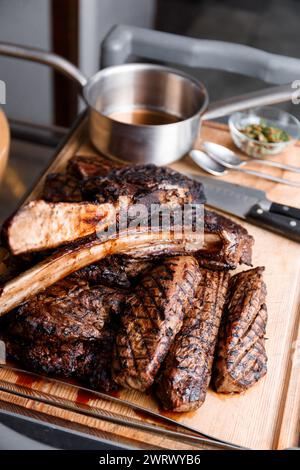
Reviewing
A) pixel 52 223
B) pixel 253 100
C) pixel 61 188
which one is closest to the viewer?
pixel 52 223

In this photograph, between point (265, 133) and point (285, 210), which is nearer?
point (285, 210)

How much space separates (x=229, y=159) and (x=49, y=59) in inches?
32.7

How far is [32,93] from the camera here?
165 inches

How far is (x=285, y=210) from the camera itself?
2070mm

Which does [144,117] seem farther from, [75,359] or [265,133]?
[75,359]

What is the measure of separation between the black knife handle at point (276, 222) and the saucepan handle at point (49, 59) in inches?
33.8

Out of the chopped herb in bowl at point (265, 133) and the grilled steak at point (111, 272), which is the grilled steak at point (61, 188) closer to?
the grilled steak at point (111, 272)

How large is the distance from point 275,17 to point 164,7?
121cm

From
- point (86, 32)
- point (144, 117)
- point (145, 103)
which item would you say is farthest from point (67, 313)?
point (86, 32)

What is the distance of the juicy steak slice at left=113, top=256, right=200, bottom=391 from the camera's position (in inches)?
58.4

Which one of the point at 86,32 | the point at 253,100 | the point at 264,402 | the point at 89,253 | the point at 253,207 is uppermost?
the point at 253,100
